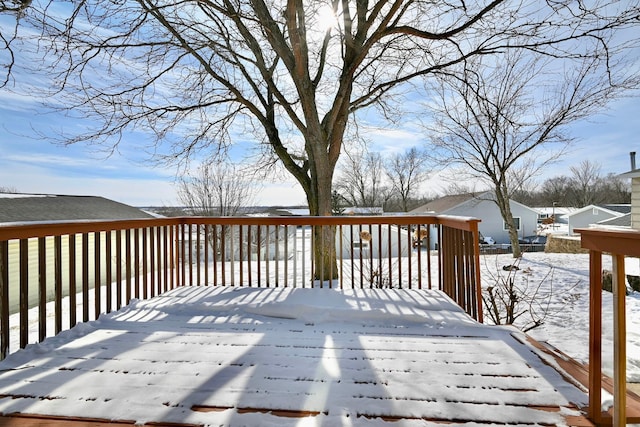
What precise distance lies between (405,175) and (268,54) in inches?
949

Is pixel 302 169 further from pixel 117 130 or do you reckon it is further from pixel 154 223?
pixel 117 130

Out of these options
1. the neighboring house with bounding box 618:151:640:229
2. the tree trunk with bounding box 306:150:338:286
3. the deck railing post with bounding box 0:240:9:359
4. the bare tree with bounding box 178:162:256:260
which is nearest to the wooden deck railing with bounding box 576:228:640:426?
the deck railing post with bounding box 0:240:9:359

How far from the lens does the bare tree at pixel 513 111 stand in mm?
8250

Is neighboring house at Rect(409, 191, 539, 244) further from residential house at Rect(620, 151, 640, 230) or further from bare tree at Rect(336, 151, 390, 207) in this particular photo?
residential house at Rect(620, 151, 640, 230)

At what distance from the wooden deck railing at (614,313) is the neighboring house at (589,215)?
26960mm

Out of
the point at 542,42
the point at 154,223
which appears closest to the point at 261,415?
the point at 154,223

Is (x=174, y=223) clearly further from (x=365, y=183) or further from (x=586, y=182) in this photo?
(x=586, y=182)

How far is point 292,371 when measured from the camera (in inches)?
71.1

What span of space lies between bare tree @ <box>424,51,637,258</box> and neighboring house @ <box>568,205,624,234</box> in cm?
1554

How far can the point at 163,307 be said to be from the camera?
3.06 m

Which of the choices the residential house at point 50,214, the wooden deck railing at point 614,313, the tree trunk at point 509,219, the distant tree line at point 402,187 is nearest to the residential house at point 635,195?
the tree trunk at point 509,219

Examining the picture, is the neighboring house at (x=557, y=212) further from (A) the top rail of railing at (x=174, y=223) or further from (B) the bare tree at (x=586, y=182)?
(A) the top rail of railing at (x=174, y=223)

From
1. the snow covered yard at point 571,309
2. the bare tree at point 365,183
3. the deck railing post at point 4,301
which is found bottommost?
the snow covered yard at point 571,309

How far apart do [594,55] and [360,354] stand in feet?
22.2
